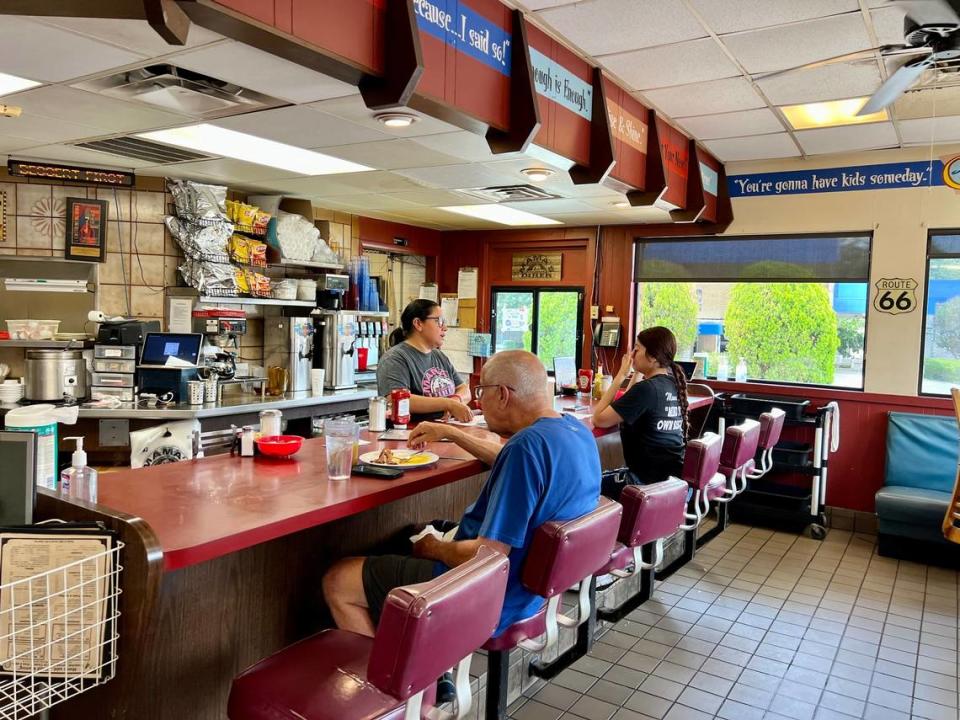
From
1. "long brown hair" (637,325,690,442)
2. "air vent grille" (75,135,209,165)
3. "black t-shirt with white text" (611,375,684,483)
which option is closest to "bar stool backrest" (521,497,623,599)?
"black t-shirt with white text" (611,375,684,483)

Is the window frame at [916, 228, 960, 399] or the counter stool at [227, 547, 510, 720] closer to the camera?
the counter stool at [227, 547, 510, 720]

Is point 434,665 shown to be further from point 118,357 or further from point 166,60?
point 118,357

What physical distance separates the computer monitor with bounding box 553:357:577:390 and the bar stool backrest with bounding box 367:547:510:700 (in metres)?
4.44

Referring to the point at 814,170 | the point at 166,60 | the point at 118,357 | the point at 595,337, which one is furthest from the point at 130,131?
the point at 814,170

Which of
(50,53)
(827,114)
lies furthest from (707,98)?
(50,53)

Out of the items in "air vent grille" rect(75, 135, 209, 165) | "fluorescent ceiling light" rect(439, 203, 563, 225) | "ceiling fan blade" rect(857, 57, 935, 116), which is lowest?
"fluorescent ceiling light" rect(439, 203, 563, 225)

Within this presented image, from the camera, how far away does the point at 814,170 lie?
6016 mm

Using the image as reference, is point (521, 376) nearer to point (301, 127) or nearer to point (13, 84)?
point (301, 127)

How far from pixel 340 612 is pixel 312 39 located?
76.5 inches

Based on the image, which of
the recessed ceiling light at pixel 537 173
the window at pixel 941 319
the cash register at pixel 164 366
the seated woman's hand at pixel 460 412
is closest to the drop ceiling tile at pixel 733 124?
the recessed ceiling light at pixel 537 173

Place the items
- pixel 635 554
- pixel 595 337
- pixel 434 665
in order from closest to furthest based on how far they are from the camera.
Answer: pixel 434 665
pixel 635 554
pixel 595 337

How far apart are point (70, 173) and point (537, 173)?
3242 mm

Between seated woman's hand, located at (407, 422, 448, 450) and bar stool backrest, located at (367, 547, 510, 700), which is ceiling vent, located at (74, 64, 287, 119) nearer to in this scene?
seated woman's hand, located at (407, 422, 448, 450)

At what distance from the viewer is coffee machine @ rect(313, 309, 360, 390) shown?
6.34 m
